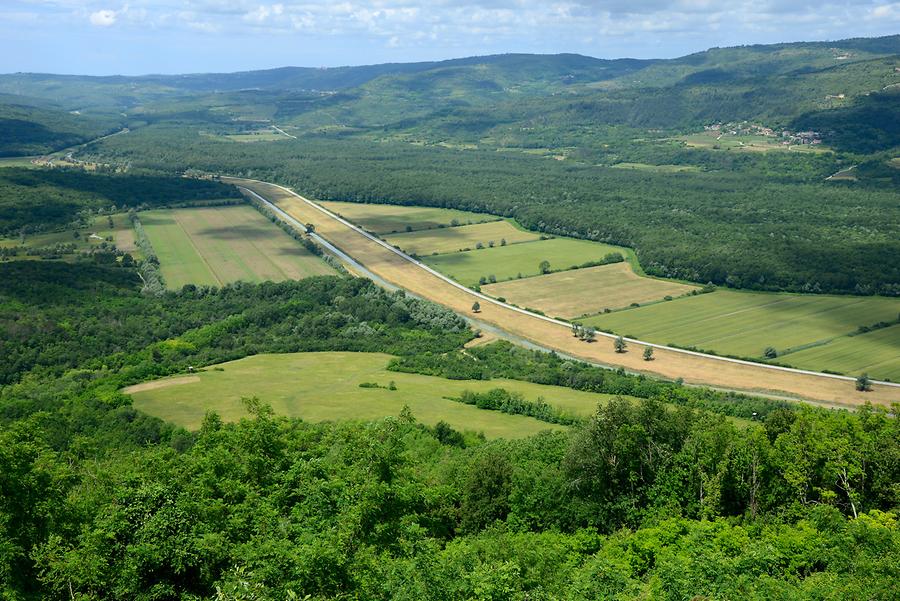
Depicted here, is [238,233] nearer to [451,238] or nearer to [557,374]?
[451,238]

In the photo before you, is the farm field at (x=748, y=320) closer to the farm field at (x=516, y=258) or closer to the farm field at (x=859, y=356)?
the farm field at (x=859, y=356)

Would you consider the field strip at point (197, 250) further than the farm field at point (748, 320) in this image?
Yes

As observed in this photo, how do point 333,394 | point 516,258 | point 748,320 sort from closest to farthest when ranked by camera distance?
point 333,394
point 748,320
point 516,258

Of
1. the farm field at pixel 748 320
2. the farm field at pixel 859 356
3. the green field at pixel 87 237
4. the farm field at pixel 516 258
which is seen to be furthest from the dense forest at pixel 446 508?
the green field at pixel 87 237

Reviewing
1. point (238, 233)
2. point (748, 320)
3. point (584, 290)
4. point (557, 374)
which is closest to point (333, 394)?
point (557, 374)

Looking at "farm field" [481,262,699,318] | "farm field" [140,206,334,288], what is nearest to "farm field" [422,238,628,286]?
"farm field" [481,262,699,318]

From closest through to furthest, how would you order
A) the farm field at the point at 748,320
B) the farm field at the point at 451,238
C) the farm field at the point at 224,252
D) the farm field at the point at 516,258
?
the farm field at the point at 748,320 → the farm field at the point at 224,252 → the farm field at the point at 516,258 → the farm field at the point at 451,238

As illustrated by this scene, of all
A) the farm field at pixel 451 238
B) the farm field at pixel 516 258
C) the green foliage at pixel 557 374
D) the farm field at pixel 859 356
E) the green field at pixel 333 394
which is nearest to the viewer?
the green field at pixel 333 394
